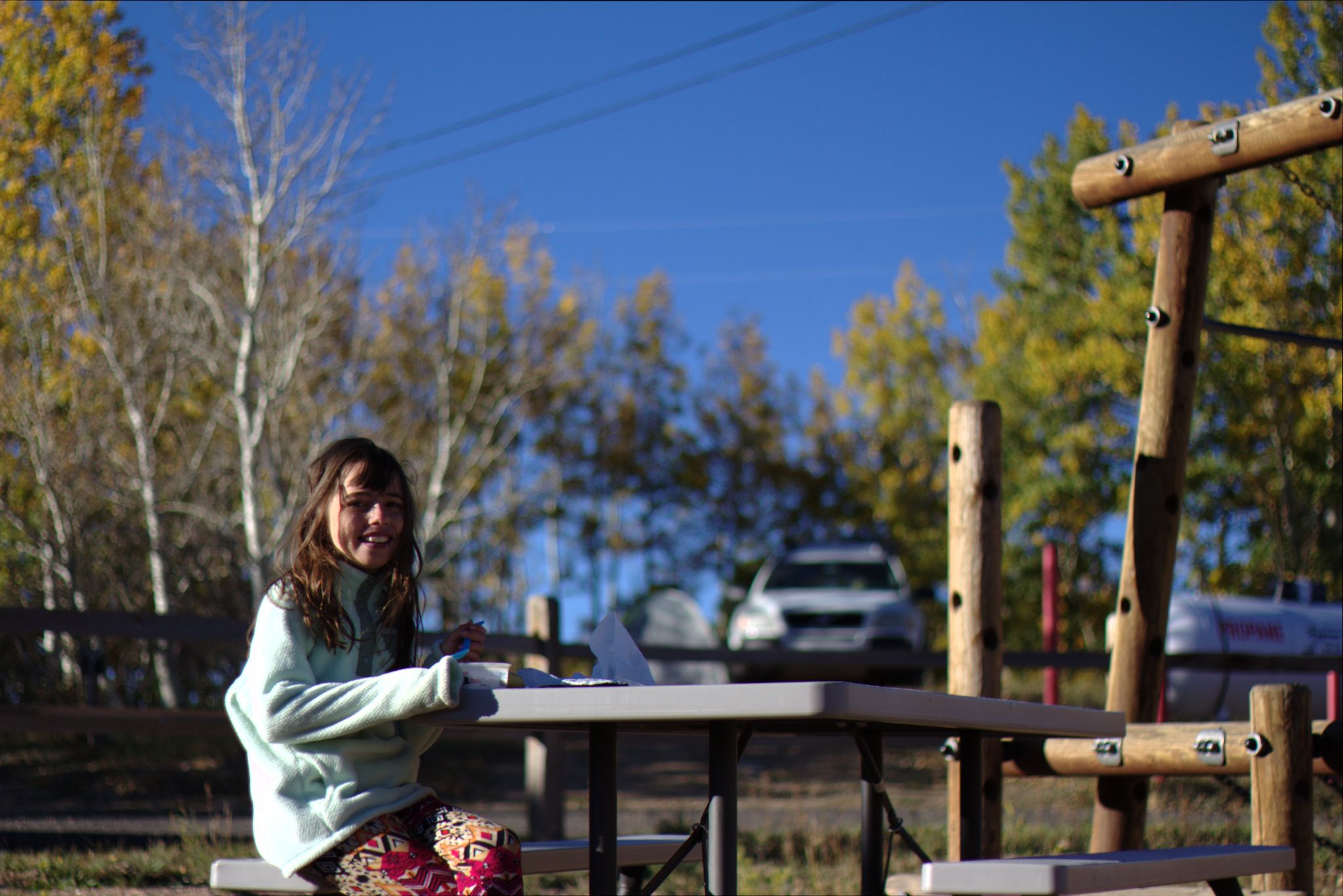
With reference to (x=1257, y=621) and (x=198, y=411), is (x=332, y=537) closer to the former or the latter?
(x=1257, y=621)

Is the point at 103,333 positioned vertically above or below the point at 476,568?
above

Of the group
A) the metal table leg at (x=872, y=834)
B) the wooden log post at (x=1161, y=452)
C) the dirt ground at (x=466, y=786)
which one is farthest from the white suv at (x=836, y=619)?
the metal table leg at (x=872, y=834)

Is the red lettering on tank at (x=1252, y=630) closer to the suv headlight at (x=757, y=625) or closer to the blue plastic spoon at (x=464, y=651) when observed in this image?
the suv headlight at (x=757, y=625)

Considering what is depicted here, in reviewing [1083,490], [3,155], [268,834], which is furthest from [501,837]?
[1083,490]

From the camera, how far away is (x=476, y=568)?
2714 cm

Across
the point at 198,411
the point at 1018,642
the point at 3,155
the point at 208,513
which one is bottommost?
the point at 1018,642

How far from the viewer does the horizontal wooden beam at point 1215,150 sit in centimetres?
563

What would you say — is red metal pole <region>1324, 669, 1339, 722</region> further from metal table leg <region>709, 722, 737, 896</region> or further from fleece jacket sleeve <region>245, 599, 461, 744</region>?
fleece jacket sleeve <region>245, 599, 461, 744</region>

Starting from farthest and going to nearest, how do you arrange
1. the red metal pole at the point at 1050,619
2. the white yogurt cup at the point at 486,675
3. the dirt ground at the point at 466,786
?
the red metal pole at the point at 1050,619 → the dirt ground at the point at 466,786 → the white yogurt cup at the point at 486,675

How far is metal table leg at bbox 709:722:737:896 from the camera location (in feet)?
8.61

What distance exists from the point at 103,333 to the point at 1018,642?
1781 cm

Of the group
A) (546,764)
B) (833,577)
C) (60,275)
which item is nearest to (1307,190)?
(546,764)

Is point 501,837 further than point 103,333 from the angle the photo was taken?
No

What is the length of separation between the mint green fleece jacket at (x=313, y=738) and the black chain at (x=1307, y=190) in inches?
273
